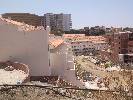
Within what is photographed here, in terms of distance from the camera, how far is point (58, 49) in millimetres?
27734

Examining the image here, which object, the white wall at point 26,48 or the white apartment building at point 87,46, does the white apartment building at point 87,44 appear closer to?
the white apartment building at point 87,46

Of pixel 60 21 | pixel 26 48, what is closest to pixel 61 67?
pixel 26 48

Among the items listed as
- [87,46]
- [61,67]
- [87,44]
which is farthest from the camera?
[87,46]

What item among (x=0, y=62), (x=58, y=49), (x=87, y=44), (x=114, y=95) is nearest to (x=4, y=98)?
(x=114, y=95)

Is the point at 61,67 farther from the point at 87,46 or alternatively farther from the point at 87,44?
the point at 87,46

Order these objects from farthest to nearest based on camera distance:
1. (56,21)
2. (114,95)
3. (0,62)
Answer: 1. (56,21)
2. (0,62)
3. (114,95)

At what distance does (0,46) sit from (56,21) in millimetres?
145809

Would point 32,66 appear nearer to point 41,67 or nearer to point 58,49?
point 41,67

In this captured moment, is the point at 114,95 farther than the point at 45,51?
No

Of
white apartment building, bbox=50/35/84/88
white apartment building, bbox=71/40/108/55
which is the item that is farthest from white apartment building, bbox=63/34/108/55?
white apartment building, bbox=50/35/84/88

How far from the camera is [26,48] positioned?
2342cm

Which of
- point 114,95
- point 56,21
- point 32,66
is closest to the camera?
point 114,95

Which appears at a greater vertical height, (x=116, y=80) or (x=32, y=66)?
(x=116, y=80)

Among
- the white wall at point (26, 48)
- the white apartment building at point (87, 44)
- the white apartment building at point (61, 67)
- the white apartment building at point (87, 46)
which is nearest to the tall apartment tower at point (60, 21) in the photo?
the white apartment building at point (87, 44)
